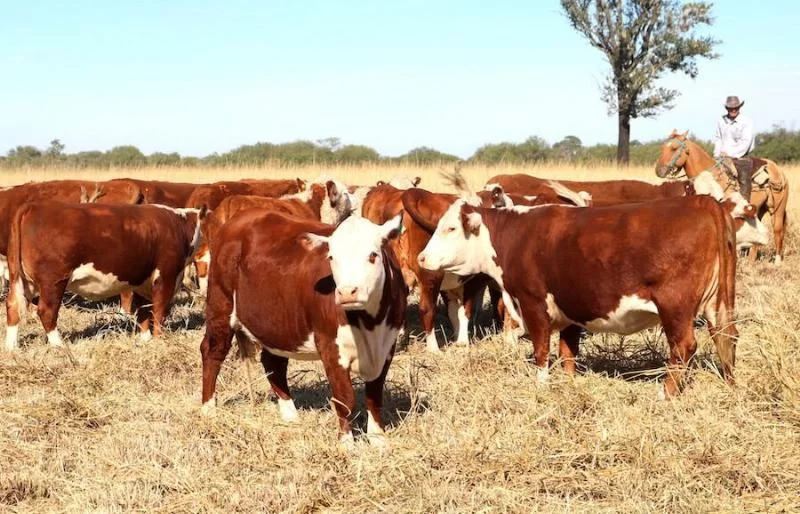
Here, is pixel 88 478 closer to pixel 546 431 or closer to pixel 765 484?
pixel 546 431

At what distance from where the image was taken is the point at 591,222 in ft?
21.0

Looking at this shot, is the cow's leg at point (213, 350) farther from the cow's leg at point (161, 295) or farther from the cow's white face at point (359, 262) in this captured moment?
the cow's leg at point (161, 295)

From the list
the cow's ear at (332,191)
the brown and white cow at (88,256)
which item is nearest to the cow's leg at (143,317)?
the brown and white cow at (88,256)

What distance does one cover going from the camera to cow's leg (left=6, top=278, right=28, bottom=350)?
864cm

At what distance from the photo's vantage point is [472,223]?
7.29 m

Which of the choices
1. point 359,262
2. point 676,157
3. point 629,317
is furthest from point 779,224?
point 359,262

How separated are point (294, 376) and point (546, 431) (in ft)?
8.02

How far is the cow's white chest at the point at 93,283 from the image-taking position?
8.76 m

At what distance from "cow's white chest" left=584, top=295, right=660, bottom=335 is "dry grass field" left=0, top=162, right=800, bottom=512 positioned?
0.91 ft

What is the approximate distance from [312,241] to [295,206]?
16.0ft

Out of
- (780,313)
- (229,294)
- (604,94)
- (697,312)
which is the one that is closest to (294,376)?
(229,294)

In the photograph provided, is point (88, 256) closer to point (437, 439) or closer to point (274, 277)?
point (274, 277)

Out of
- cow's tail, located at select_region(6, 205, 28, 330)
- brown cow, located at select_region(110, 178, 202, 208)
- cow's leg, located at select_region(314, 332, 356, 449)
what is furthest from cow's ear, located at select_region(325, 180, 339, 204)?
cow's leg, located at select_region(314, 332, 356, 449)

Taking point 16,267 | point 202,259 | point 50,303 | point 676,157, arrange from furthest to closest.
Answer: point 676,157, point 202,259, point 16,267, point 50,303
